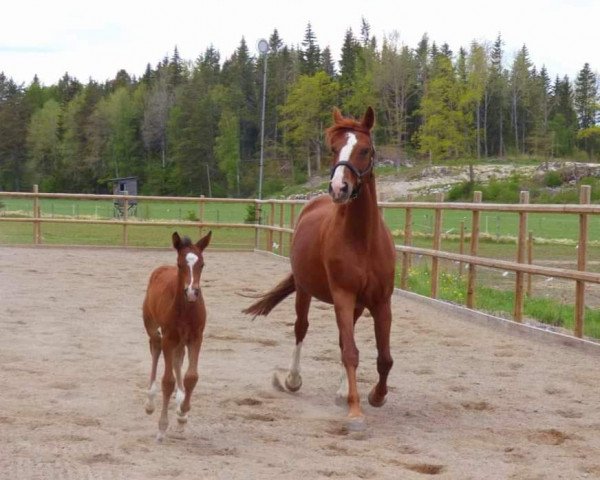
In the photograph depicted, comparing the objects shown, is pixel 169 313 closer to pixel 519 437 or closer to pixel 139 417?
pixel 139 417

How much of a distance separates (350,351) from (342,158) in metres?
1.19

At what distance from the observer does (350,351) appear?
207 inches

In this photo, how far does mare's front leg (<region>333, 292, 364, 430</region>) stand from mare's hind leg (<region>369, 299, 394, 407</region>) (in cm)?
18

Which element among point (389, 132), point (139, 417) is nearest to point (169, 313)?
point (139, 417)

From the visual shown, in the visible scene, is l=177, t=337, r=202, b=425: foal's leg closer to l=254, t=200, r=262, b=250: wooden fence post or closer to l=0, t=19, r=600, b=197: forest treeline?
l=254, t=200, r=262, b=250: wooden fence post

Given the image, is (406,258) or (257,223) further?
(257,223)

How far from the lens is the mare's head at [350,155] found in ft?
16.3

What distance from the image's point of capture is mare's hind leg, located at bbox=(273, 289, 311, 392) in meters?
5.98

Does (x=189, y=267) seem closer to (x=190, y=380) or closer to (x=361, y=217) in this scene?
(x=190, y=380)

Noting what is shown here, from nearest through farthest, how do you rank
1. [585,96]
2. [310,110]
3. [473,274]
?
1. [473,274]
2. [310,110]
3. [585,96]

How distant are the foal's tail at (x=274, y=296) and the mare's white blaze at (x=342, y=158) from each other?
6.87 ft

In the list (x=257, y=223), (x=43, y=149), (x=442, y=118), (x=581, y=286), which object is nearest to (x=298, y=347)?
(x=581, y=286)

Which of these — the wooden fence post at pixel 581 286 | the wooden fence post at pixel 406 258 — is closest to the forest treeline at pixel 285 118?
the wooden fence post at pixel 406 258

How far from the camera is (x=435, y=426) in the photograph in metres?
5.07
